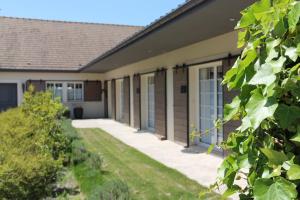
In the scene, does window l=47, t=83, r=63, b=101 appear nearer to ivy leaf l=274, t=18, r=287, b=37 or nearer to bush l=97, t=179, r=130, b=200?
bush l=97, t=179, r=130, b=200

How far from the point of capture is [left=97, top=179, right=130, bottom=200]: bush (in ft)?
11.6

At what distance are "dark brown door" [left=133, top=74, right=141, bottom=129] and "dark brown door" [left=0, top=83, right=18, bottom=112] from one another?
875 cm

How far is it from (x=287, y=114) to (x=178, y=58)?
28.5 feet

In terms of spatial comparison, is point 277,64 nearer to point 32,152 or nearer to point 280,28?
point 280,28

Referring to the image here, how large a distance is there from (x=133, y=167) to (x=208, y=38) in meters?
3.51

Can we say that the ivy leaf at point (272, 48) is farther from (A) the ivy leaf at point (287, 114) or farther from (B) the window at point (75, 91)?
(B) the window at point (75, 91)

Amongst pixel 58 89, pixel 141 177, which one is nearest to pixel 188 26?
pixel 141 177

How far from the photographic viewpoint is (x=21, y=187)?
382cm

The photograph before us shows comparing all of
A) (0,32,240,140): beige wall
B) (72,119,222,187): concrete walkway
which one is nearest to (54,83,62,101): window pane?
(0,32,240,140): beige wall

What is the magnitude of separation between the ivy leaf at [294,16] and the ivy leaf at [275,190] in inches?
19.3

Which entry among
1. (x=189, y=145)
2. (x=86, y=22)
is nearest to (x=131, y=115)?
(x=189, y=145)

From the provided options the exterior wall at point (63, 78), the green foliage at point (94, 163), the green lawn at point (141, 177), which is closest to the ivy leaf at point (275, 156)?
the green lawn at point (141, 177)

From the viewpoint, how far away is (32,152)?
4.79m

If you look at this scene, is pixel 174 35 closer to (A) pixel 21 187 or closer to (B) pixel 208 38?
(B) pixel 208 38
